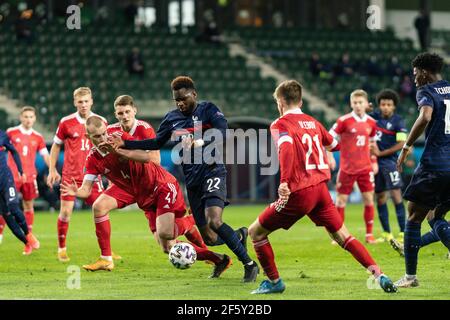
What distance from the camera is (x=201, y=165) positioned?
428 inches

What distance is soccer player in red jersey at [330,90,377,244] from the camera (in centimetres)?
1598

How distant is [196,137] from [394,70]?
25.4 metres

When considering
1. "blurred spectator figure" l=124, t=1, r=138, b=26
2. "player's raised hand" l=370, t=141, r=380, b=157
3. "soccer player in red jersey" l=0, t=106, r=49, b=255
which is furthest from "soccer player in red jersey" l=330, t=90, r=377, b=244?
"blurred spectator figure" l=124, t=1, r=138, b=26

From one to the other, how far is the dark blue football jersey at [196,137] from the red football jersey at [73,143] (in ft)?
10.6

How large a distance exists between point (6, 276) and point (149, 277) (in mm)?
1697

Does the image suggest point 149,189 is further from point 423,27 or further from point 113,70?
point 423,27

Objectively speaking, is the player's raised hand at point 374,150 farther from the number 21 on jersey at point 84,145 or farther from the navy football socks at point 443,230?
the navy football socks at point 443,230

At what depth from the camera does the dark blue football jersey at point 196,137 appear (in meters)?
10.8

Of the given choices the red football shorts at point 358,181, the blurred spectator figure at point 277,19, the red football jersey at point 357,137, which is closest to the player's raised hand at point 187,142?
the red football jersey at point 357,137

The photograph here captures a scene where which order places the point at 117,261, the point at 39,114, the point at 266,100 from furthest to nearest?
the point at 266,100, the point at 39,114, the point at 117,261

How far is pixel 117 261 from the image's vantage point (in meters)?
13.3

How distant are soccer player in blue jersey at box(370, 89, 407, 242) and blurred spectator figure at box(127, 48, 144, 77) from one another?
16374 millimetres
